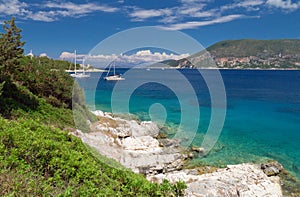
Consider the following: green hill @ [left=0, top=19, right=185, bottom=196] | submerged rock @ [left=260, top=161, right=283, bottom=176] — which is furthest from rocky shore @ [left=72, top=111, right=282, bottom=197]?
green hill @ [left=0, top=19, right=185, bottom=196]


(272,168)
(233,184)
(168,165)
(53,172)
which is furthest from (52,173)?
(272,168)

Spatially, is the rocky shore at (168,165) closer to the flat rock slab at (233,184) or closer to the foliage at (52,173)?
the flat rock slab at (233,184)

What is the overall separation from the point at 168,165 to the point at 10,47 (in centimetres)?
1050

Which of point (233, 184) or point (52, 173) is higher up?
point (52, 173)

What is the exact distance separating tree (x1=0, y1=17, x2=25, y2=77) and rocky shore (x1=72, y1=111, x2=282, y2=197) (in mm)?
4569

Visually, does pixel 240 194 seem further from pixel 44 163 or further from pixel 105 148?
pixel 44 163

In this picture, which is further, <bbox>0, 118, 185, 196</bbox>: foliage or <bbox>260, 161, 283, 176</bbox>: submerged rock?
<bbox>260, 161, 283, 176</bbox>: submerged rock

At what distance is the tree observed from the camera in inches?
454

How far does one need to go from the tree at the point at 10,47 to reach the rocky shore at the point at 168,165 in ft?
15.0

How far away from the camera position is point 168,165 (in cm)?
1474

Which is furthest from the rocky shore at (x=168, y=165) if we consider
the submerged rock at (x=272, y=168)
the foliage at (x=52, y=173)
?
the foliage at (x=52, y=173)

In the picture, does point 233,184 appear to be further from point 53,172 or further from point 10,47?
point 10,47

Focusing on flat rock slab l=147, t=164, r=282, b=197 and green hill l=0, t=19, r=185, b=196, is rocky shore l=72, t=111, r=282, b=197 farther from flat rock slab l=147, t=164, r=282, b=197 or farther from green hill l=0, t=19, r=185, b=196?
green hill l=0, t=19, r=185, b=196

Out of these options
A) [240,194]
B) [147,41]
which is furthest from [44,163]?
[240,194]
